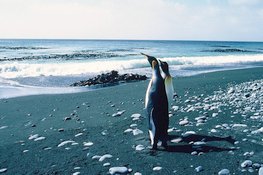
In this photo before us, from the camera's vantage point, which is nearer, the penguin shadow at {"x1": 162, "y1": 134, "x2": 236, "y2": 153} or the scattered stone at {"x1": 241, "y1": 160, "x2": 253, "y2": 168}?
the scattered stone at {"x1": 241, "y1": 160, "x2": 253, "y2": 168}

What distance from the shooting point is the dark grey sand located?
14.2ft

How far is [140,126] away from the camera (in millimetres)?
6258

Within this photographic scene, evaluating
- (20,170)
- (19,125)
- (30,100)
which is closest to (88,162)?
(20,170)

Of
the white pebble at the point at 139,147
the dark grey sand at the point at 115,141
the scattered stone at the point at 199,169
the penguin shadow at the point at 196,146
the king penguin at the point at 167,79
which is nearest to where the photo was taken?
the scattered stone at the point at 199,169

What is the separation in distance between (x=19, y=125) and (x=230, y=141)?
182 inches

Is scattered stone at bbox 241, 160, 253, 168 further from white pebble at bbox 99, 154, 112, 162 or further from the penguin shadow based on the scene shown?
white pebble at bbox 99, 154, 112, 162

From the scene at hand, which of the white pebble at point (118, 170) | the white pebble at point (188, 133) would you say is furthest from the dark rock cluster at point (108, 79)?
the white pebble at point (118, 170)

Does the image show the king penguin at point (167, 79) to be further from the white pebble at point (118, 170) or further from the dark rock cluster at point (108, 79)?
the dark rock cluster at point (108, 79)

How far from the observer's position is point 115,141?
546cm

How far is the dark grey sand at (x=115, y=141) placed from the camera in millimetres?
4332

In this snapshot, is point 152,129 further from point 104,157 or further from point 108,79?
point 108,79

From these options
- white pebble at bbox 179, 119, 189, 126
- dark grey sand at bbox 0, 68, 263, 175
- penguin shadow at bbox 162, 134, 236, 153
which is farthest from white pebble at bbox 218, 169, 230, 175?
white pebble at bbox 179, 119, 189, 126

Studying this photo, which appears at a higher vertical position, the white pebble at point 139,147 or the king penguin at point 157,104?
the king penguin at point 157,104

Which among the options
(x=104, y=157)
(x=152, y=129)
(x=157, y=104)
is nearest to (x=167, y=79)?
(x=157, y=104)
